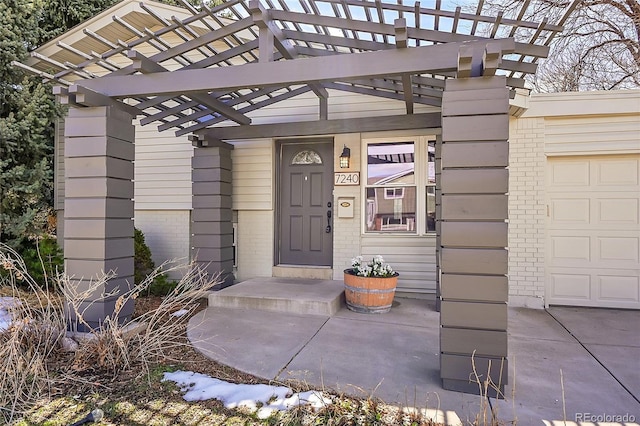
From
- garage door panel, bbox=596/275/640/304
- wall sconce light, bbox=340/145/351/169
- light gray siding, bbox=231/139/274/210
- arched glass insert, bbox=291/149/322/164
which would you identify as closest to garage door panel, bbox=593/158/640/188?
garage door panel, bbox=596/275/640/304

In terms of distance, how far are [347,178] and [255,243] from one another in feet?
5.84

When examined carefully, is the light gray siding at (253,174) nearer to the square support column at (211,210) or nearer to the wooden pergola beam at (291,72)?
the square support column at (211,210)

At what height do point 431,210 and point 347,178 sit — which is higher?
point 347,178

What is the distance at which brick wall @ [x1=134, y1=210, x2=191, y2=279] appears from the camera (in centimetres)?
616

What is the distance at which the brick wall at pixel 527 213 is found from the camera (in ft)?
15.6

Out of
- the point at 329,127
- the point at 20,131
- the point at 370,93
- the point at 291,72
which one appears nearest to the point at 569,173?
the point at 370,93

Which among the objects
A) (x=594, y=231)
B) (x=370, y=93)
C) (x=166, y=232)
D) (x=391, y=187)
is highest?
(x=370, y=93)

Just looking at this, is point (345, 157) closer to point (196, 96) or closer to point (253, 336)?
point (196, 96)

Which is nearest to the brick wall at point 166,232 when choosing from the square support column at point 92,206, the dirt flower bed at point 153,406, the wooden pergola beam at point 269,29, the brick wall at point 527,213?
the square support column at point 92,206

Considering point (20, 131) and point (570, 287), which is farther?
point (20, 131)

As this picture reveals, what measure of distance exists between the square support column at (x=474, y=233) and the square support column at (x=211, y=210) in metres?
3.62

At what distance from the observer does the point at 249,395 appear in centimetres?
240

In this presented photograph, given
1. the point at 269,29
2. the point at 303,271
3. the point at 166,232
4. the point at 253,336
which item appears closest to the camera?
the point at 269,29

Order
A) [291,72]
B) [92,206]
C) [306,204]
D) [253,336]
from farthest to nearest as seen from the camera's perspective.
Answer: [306,204] → [253,336] → [92,206] → [291,72]
